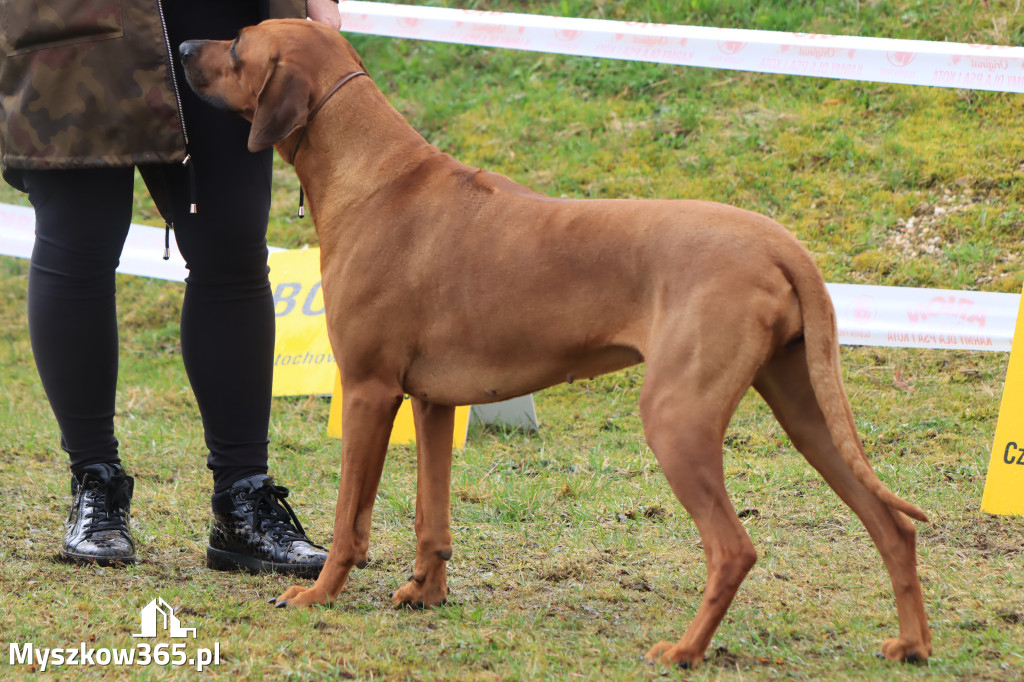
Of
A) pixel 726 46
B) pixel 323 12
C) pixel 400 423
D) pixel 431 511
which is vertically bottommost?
pixel 431 511

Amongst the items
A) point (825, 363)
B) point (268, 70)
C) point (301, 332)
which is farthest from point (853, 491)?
point (301, 332)

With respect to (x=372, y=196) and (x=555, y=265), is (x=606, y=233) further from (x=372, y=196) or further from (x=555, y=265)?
(x=372, y=196)

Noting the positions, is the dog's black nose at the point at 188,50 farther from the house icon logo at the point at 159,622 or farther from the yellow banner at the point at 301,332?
the yellow banner at the point at 301,332

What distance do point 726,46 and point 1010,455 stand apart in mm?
2817

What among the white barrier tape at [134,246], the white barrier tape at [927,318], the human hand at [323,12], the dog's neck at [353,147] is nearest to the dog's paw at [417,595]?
the dog's neck at [353,147]

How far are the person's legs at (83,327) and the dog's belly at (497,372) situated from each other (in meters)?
0.95

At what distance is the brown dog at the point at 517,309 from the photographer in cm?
212

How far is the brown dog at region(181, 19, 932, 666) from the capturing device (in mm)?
2121

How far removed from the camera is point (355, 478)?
2510mm

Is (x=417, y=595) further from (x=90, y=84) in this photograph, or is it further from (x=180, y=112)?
(x=90, y=84)

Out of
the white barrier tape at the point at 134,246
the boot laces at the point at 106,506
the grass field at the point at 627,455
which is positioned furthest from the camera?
the white barrier tape at the point at 134,246

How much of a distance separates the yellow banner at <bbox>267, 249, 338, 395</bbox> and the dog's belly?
241 cm

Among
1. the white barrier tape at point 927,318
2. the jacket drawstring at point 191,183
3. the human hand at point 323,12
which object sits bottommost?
the white barrier tape at point 927,318

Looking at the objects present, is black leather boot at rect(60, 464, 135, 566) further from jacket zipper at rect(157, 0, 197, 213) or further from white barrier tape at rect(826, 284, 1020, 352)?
white barrier tape at rect(826, 284, 1020, 352)
